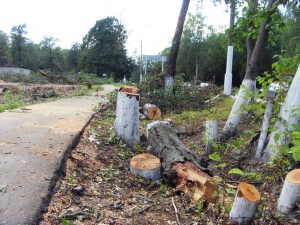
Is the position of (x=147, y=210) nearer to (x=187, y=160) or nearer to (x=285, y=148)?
(x=187, y=160)

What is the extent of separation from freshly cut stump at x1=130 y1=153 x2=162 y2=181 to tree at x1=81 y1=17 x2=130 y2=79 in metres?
42.9

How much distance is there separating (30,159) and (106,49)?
44151 mm

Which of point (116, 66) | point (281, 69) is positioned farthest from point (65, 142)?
point (116, 66)

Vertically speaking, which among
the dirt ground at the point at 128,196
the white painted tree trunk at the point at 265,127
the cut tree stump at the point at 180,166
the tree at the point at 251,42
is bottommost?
the dirt ground at the point at 128,196

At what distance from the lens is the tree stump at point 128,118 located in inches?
194

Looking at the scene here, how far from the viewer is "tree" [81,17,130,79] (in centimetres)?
4569

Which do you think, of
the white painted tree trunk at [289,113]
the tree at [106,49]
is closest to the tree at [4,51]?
the tree at [106,49]

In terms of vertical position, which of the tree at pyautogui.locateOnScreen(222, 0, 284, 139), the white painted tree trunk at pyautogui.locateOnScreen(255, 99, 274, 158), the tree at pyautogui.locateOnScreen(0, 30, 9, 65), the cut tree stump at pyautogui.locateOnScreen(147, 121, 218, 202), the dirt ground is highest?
the tree at pyautogui.locateOnScreen(0, 30, 9, 65)

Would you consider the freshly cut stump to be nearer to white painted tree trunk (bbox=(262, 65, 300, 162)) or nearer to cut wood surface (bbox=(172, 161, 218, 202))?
cut wood surface (bbox=(172, 161, 218, 202))

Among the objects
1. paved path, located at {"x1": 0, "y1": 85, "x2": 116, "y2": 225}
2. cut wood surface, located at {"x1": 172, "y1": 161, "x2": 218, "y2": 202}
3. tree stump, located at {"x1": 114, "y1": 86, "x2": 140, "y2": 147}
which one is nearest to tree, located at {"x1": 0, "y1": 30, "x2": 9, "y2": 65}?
paved path, located at {"x1": 0, "y1": 85, "x2": 116, "y2": 225}

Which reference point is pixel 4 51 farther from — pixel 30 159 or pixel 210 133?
pixel 30 159

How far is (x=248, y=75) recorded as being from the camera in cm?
524

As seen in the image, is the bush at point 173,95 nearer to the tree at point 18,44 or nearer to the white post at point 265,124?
the white post at point 265,124

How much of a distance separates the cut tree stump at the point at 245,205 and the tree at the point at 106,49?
145ft
